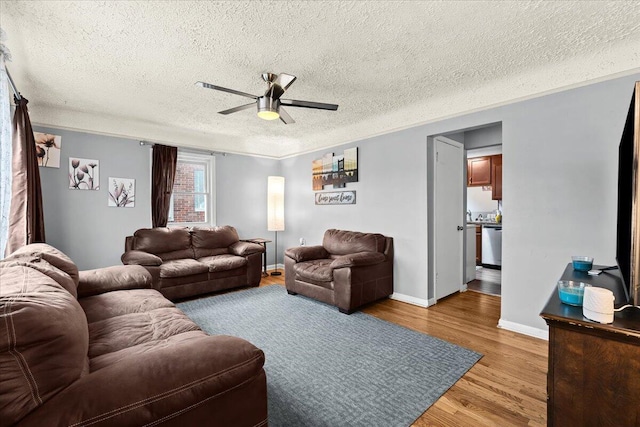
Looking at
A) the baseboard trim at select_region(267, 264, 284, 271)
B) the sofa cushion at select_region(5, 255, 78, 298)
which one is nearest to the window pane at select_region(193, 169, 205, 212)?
the baseboard trim at select_region(267, 264, 284, 271)

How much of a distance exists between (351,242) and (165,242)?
2.73m

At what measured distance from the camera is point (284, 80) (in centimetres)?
237

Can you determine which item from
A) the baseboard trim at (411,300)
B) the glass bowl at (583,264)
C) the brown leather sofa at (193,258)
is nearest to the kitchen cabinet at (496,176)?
the baseboard trim at (411,300)

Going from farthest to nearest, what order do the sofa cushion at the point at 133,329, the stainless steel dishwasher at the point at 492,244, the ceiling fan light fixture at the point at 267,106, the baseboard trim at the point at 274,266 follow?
the baseboard trim at the point at 274,266 < the stainless steel dishwasher at the point at 492,244 < the ceiling fan light fixture at the point at 267,106 < the sofa cushion at the point at 133,329

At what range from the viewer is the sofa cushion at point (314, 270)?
3.61 m

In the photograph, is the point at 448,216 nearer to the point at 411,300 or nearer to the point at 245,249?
the point at 411,300

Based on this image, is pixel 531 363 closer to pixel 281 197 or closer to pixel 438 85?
pixel 438 85

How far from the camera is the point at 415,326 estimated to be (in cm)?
310

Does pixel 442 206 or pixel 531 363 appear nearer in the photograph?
pixel 531 363

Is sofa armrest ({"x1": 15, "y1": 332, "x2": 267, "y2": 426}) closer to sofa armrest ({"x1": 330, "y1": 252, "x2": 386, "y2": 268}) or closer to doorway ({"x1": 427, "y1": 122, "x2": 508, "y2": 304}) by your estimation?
sofa armrest ({"x1": 330, "y1": 252, "x2": 386, "y2": 268})

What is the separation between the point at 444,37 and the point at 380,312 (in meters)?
2.85

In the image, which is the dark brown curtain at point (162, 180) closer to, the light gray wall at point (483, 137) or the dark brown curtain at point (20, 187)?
the dark brown curtain at point (20, 187)

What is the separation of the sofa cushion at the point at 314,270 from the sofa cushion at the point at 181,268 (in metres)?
1.31

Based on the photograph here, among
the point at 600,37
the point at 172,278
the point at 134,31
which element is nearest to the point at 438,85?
the point at 600,37
